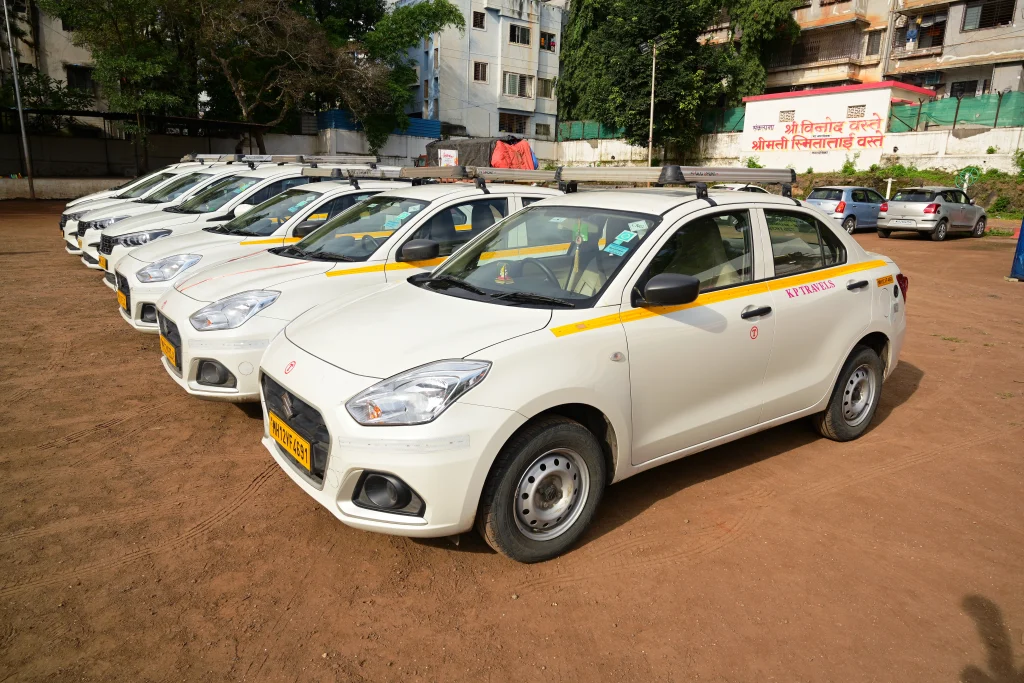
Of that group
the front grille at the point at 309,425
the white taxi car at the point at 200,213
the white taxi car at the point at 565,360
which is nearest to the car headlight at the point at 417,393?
the white taxi car at the point at 565,360

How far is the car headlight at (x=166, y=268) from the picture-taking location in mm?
6340

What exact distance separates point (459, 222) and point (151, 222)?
555 cm

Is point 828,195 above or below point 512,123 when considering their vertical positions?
below

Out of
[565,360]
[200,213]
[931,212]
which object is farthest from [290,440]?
[931,212]

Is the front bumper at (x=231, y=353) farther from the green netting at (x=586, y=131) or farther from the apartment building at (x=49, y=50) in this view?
the green netting at (x=586, y=131)

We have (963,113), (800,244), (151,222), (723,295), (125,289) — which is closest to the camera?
(723,295)

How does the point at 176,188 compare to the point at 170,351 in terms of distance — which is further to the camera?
the point at 176,188

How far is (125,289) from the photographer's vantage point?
655 cm

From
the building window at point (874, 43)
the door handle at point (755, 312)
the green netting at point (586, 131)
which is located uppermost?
the building window at point (874, 43)

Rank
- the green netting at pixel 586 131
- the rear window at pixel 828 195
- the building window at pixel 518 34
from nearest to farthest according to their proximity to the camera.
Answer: the rear window at pixel 828 195
the green netting at pixel 586 131
the building window at pixel 518 34

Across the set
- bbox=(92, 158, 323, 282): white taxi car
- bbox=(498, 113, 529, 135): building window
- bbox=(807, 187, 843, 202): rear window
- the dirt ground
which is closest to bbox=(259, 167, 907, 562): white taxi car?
the dirt ground

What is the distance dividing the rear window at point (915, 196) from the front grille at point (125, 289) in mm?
19526

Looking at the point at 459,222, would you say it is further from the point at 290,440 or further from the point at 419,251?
the point at 290,440

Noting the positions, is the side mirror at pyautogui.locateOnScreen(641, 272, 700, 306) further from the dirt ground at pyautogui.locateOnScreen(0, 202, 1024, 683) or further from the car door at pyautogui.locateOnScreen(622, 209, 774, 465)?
the dirt ground at pyautogui.locateOnScreen(0, 202, 1024, 683)
